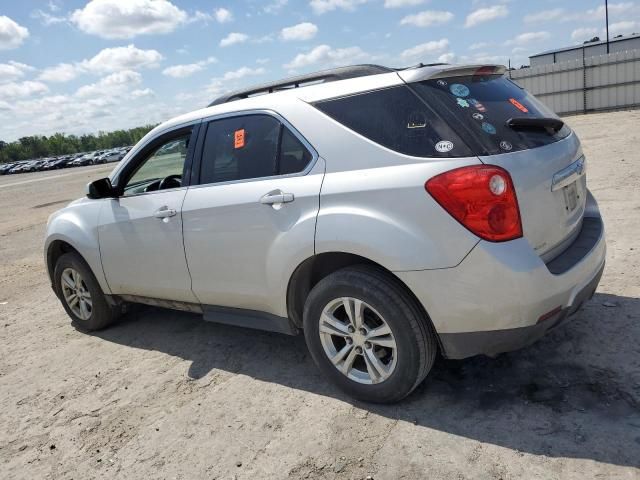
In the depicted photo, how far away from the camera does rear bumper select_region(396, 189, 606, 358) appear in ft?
8.05

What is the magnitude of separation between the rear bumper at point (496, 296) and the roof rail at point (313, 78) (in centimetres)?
124

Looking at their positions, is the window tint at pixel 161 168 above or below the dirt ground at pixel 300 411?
above

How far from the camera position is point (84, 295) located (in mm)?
4789

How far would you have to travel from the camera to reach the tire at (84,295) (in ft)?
15.2

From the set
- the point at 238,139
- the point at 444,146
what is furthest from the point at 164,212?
the point at 444,146

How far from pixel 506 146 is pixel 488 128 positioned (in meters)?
0.13

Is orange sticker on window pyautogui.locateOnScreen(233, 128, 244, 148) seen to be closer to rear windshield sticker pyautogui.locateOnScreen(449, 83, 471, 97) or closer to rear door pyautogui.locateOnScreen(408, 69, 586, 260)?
rear door pyautogui.locateOnScreen(408, 69, 586, 260)

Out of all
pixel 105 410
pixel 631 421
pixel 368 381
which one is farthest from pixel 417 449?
pixel 105 410

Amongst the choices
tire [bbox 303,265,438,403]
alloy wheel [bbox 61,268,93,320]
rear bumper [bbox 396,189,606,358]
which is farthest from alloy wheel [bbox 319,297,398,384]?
alloy wheel [bbox 61,268,93,320]

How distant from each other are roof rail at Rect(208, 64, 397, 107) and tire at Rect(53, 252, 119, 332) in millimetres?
2102

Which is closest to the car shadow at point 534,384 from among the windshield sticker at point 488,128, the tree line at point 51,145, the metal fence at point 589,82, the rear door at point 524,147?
the rear door at point 524,147

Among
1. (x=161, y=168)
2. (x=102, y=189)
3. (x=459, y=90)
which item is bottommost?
(x=102, y=189)

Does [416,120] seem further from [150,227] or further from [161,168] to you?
[161,168]

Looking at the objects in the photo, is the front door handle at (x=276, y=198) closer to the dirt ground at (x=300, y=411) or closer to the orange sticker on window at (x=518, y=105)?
the dirt ground at (x=300, y=411)
